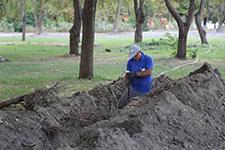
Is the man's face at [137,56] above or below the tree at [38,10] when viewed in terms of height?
above

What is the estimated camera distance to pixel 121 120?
875 centimetres

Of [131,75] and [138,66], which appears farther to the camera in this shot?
[131,75]

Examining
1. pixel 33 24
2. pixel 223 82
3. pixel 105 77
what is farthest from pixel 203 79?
pixel 33 24

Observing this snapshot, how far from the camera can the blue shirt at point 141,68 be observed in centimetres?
1052

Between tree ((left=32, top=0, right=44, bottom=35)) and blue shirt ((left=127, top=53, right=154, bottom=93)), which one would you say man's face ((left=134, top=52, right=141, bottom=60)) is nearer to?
blue shirt ((left=127, top=53, right=154, bottom=93))

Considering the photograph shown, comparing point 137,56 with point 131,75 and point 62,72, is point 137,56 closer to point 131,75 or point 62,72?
point 131,75

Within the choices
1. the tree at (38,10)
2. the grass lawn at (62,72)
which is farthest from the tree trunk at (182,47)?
the tree at (38,10)

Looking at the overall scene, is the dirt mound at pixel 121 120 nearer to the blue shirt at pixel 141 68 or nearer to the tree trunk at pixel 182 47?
the blue shirt at pixel 141 68

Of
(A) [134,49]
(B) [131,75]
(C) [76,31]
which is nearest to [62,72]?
(C) [76,31]

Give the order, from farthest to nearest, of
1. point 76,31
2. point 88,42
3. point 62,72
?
point 76,31, point 62,72, point 88,42

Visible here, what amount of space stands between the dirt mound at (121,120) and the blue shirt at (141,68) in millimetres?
206

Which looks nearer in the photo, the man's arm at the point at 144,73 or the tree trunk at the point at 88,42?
the man's arm at the point at 144,73

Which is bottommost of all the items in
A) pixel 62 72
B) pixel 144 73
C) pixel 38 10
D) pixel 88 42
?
pixel 62 72

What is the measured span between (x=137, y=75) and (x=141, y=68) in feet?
0.53
